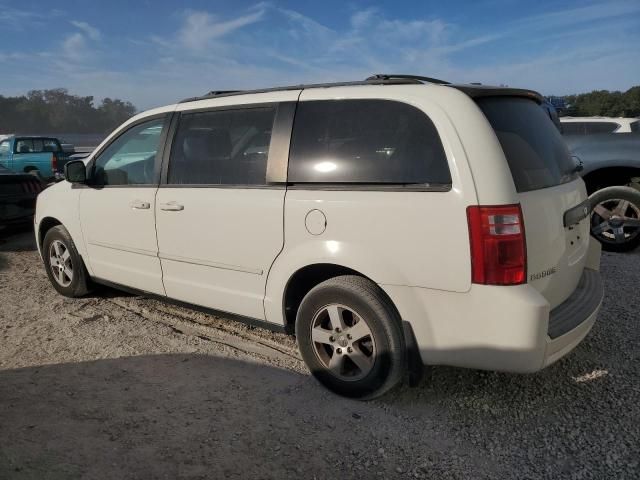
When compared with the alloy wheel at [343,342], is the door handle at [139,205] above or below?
above

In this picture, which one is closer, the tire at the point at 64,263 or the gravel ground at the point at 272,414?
the gravel ground at the point at 272,414

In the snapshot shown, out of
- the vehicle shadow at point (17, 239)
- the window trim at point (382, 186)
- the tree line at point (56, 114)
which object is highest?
the tree line at point (56, 114)

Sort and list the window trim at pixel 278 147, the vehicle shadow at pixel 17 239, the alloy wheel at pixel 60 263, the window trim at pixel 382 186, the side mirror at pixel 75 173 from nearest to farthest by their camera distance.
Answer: the window trim at pixel 382 186
the window trim at pixel 278 147
the side mirror at pixel 75 173
the alloy wheel at pixel 60 263
the vehicle shadow at pixel 17 239

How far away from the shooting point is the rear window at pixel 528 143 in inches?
106

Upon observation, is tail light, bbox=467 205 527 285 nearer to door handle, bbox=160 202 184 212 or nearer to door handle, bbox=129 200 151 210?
door handle, bbox=160 202 184 212

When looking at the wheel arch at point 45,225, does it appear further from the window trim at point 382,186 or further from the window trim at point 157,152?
the window trim at point 382,186

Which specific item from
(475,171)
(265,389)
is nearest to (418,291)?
(475,171)

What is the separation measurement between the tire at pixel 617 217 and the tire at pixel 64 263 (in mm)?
5647

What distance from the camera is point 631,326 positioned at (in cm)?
407

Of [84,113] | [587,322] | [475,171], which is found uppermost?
[84,113]

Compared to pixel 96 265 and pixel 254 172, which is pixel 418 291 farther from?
pixel 96 265

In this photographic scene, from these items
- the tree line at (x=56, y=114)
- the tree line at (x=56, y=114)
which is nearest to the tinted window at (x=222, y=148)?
the tree line at (x=56, y=114)

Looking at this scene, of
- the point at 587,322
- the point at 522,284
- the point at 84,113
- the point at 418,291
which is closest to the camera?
the point at 522,284

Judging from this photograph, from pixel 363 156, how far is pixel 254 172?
812 mm
